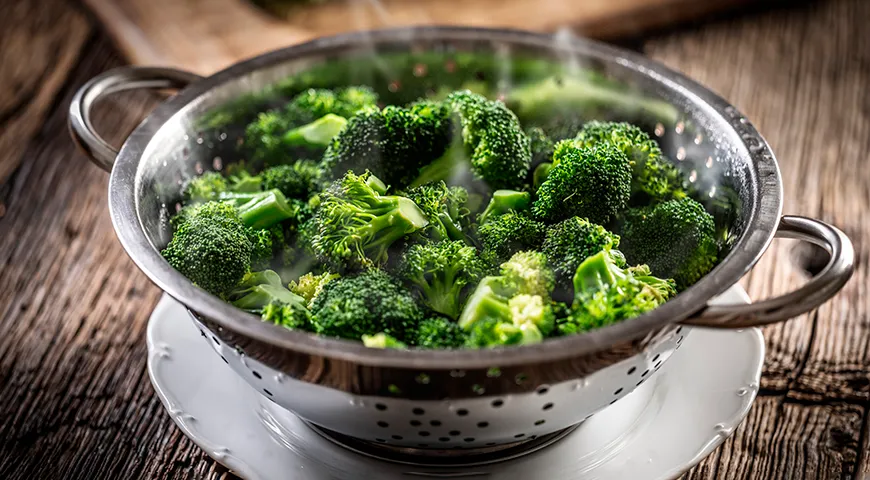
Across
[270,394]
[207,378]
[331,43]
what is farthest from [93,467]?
[331,43]

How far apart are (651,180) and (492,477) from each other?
0.73m

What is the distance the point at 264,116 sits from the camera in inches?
79.9

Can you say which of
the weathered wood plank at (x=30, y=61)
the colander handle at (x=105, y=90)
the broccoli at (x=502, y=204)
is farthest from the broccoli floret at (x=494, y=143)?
the weathered wood plank at (x=30, y=61)

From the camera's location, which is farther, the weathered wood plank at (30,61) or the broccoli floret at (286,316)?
the weathered wood plank at (30,61)

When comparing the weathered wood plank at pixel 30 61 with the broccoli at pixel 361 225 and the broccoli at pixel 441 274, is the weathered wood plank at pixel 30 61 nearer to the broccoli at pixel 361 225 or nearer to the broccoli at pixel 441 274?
the broccoli at pixel 361 225

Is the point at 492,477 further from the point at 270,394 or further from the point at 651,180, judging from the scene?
the point at 651,180

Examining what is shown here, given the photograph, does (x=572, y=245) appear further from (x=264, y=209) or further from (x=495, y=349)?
(x=264, y=209)

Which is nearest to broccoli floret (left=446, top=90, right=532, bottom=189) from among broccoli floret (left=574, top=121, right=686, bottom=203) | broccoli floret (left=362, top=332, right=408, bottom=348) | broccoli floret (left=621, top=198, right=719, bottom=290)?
broccoli floret (left=574, top=121, right=686, bottom=203)

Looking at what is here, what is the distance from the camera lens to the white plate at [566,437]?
5.14 feet

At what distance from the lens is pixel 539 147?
6.18 feet

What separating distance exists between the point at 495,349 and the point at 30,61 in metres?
2.64

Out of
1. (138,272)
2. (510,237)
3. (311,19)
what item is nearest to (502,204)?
(510,237)

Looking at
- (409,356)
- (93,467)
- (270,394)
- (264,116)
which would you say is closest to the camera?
(409,356)

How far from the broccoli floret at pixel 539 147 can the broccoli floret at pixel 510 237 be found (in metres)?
0.30
